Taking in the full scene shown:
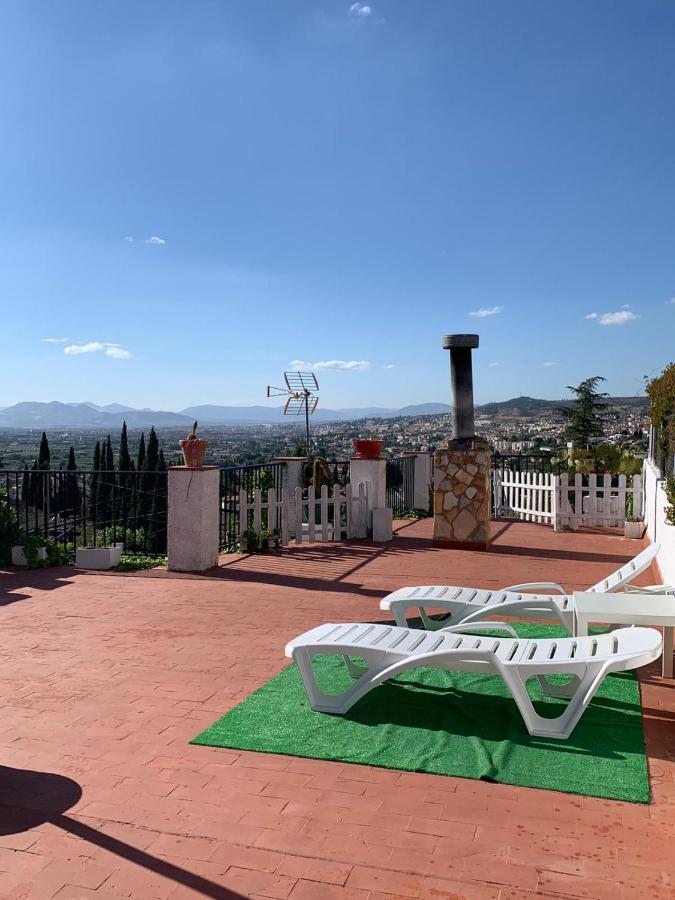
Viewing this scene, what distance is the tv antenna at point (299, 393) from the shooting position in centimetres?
2036

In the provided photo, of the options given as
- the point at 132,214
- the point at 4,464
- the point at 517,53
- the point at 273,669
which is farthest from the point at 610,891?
the point at 132,214

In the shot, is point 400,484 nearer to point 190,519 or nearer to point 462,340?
point 462,340

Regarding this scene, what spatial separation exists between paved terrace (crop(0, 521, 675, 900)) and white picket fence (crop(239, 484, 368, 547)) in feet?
15.2

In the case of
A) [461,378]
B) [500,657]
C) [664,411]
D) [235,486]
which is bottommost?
[500,657]

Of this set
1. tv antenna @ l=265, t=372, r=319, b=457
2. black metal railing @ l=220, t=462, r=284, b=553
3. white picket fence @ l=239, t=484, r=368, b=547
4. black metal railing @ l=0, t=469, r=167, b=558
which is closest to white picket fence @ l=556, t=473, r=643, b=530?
white picket fence @ l=239, t=484, r=368, b=547

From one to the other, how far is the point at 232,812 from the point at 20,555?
7142mm

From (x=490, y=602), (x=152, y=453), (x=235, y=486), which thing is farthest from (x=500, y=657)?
(x=152, y=453)

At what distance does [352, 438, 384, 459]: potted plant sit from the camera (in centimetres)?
1189

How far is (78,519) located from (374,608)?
17.9 feet

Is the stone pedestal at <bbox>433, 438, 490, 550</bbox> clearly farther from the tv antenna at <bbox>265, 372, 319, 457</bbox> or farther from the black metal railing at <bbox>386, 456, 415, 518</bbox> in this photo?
the tv antenna at <bbox>265, 372, 319, 457</bbox>

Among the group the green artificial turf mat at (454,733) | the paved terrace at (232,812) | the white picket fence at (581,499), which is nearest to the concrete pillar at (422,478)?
the white picket fence at (581,499)

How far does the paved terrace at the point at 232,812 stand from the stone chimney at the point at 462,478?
5.74 m

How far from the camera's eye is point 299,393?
20.3 meters

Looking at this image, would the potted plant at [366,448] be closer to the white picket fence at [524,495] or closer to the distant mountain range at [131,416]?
the white picket fence at [524,495]
